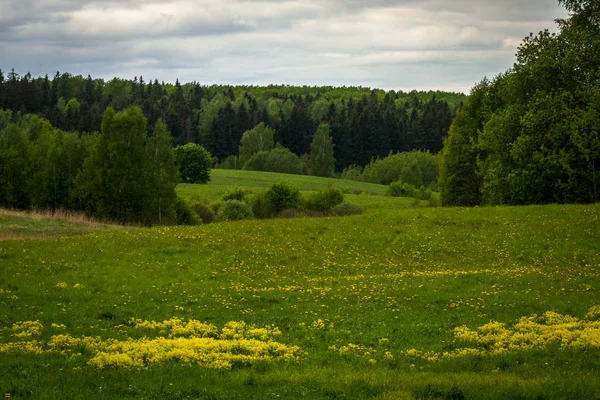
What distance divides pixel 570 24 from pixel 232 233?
1322 inches

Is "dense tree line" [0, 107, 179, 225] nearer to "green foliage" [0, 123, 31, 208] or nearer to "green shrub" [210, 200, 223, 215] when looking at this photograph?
"green foliage" [0, 123, 31, 208]

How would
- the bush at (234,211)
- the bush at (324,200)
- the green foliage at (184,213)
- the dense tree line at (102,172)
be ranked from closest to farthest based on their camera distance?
the dense tree line at (102,172) < the green foliage at (184,213) < the bush at (234,211) < the bush at (324,200)

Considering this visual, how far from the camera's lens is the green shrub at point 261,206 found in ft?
301

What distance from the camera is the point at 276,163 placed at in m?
169

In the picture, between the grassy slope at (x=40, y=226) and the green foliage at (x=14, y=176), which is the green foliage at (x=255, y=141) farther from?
the grassy slope at (x=40, y=226)

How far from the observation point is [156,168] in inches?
2889

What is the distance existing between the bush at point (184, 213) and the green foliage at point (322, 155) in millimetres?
89397

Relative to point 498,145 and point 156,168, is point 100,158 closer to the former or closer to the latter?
point 156,168

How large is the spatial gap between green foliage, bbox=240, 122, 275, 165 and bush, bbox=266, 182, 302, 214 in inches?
3434

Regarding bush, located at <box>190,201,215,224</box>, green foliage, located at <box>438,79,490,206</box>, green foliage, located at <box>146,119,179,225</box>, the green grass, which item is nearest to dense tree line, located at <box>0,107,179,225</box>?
green foliage, located at <box>146,119,179,225</box>

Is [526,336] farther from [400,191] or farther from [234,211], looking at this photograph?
[400,191]

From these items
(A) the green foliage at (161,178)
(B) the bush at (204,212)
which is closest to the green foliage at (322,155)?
(B) the bush at (204,212)

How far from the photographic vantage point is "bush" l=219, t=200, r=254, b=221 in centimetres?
8581

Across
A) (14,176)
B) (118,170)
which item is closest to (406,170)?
(118,170)
